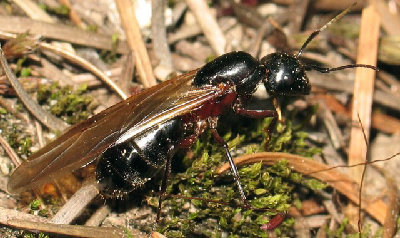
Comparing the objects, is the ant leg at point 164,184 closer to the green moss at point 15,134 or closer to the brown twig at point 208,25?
the green moss at point 15,134

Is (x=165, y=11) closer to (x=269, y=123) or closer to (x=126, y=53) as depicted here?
(x=126, y=53)

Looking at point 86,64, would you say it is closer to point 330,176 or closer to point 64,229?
point 64,229

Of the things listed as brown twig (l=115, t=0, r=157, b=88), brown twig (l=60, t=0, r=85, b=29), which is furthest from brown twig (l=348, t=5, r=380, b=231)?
brown twig (l=60, t=0, r=85, b=29)

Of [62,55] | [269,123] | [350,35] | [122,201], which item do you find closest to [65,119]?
[62,55]

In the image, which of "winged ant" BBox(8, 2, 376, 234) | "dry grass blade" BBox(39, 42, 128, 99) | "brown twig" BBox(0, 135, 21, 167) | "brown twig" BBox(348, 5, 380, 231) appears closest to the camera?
"winged ant" BBox(8, 2, 376, 234)

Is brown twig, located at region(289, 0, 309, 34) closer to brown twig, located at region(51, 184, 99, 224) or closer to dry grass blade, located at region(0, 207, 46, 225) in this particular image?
brown twig, located at region(51, 184, 99, 224)

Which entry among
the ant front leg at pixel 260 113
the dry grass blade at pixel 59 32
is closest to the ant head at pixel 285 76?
the ant front leg at pixel 260 113
